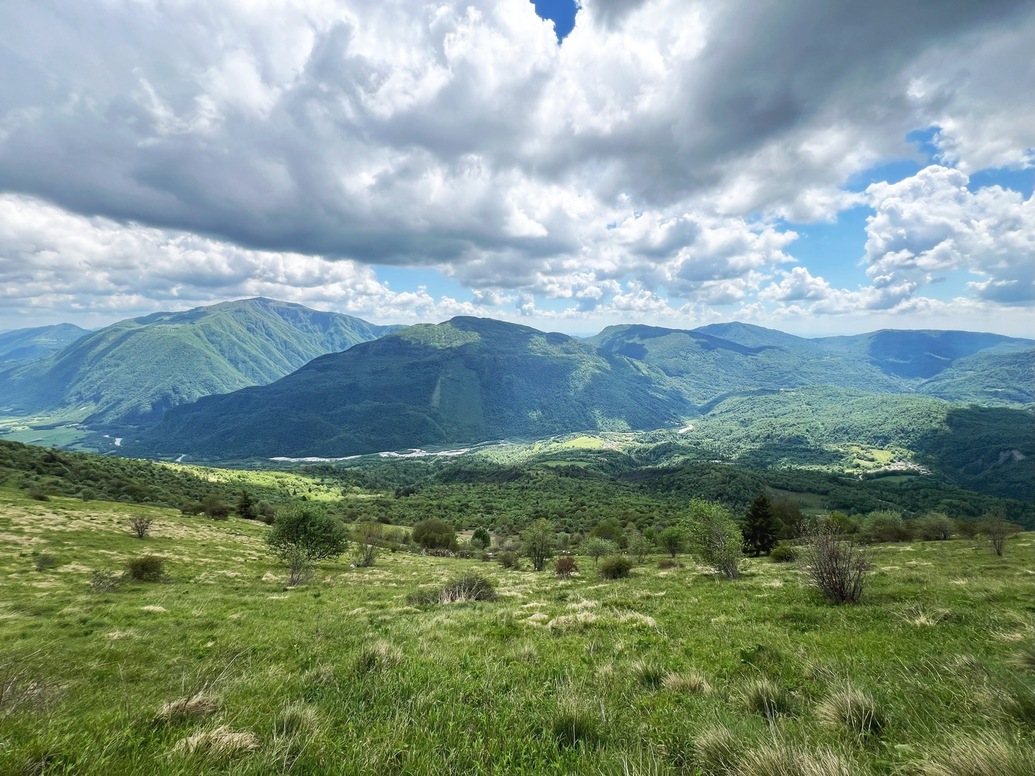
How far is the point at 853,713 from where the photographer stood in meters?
4.87

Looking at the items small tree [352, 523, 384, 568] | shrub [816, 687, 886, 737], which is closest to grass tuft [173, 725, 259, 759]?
shrub [816, 687, 886, 737]

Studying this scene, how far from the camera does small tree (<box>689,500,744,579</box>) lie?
26.9 metres

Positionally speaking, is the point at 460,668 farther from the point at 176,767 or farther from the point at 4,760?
the point at 4,760

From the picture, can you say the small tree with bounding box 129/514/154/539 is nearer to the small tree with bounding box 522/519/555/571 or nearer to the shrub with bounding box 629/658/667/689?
the small tree with bounding box 522/519/555/571

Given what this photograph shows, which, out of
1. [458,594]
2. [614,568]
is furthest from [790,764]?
[614,568]

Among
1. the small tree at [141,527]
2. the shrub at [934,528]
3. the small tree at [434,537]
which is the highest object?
the small tree at [141,527]

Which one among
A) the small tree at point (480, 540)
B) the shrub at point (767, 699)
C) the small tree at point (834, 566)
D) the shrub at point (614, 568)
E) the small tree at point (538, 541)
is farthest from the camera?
the small tree at point (480, 540)

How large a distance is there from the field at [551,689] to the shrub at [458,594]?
439cm

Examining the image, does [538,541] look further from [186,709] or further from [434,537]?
[186,709]

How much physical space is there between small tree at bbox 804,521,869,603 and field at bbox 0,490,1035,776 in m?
0.72

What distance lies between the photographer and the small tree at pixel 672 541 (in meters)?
66.8

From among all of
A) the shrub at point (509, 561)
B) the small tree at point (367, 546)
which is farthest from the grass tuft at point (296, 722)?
the shrub at point (509, 561)

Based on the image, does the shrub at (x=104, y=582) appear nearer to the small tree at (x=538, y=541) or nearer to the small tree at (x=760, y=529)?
the small tree at (x=538, y=541)

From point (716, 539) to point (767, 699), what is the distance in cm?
2575
